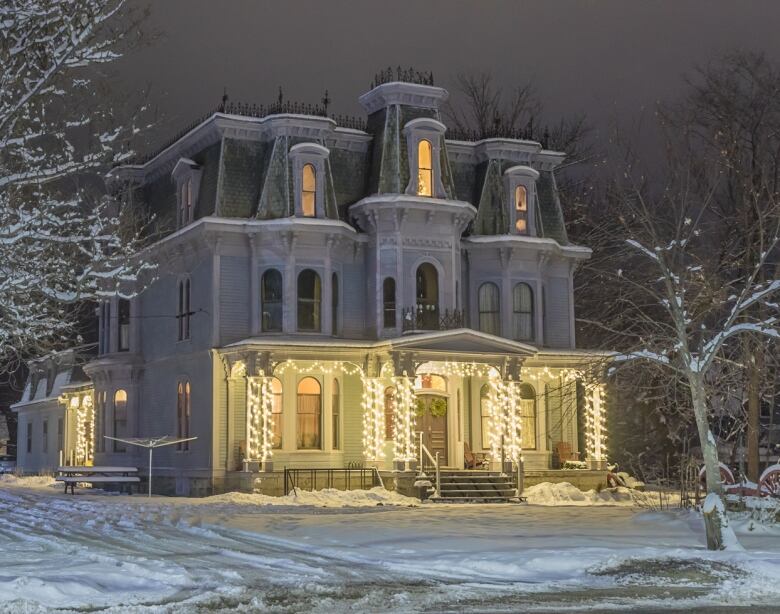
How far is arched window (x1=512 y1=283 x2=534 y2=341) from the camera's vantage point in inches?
1471

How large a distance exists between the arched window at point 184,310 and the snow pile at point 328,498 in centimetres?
670

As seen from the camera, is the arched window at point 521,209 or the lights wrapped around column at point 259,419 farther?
the arched window at point 521,209

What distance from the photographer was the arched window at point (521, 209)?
37.5 meters

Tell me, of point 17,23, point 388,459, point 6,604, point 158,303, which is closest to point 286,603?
point 6,604

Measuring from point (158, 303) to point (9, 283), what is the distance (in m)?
21.5

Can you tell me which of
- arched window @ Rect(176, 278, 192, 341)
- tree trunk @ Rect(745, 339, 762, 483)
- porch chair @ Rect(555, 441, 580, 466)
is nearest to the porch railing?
arched window @ Rect(176, 278, 192, 341)

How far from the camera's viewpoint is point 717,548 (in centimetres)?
1847

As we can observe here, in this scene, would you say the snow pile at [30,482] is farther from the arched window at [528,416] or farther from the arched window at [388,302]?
the arched window at [528,416]

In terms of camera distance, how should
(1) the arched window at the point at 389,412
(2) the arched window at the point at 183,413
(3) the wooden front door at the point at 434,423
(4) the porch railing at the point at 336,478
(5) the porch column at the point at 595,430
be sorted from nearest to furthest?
(4) the porch railing at the point at 336,478, (1) the arched window at the point at 389,412, (3) the wooden front door at the point at 434,423, (2) the arched window at the point at 183,413, (5) the porch column at the point at 595,430

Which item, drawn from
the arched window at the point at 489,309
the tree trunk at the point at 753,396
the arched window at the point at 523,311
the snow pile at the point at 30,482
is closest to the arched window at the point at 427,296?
the arched window at the point at 489,309

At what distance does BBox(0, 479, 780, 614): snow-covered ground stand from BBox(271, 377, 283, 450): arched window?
7256mm

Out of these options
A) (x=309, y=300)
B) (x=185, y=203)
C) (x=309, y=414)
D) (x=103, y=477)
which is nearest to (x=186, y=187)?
(x=185, y=203)

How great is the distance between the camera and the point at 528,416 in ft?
121

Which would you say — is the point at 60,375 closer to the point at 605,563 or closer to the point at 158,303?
the point at 158,303
